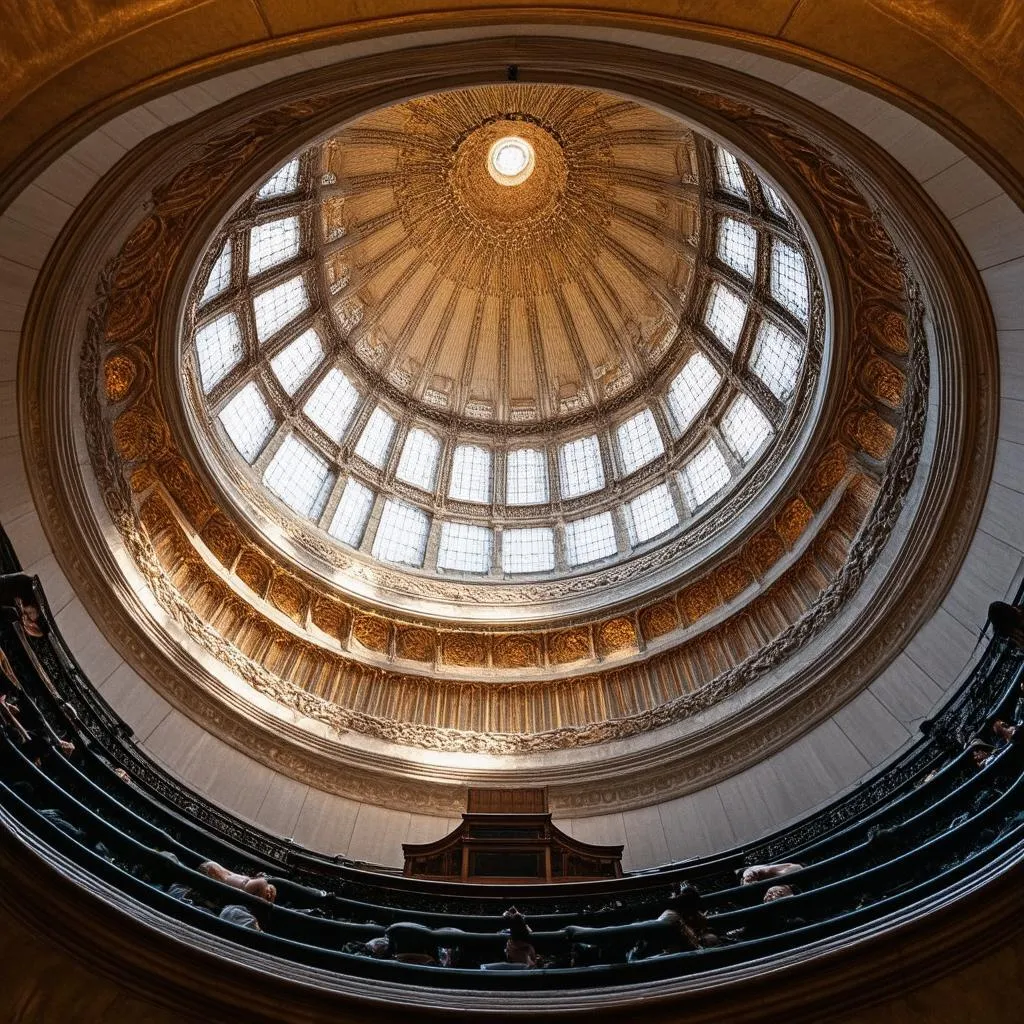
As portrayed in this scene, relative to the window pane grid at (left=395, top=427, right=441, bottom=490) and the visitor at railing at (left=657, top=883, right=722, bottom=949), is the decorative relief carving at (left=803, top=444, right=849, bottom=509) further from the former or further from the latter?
the window pane grid at (left=395, top=427, right=441, bottom=490)

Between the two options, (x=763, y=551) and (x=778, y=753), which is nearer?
(x=778, y=753)

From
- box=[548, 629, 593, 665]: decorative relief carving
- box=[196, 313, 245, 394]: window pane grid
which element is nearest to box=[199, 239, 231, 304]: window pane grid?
box=[196, 313, 245, 394]: window pane grid

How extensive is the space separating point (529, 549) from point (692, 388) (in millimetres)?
7426

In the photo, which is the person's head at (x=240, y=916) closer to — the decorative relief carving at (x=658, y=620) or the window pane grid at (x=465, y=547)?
the decorative relief carving at (x=658, y=620)

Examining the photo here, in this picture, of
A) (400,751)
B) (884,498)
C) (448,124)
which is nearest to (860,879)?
(884,498)

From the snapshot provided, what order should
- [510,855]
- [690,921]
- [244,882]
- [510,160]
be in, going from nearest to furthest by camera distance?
[690,921], [244,882], [510,855], [510,160]

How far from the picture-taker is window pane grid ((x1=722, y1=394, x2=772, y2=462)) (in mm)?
19891

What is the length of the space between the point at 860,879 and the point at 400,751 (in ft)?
40.7

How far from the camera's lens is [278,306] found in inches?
843

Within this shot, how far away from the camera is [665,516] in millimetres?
21938

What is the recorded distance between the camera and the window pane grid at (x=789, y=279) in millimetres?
17828

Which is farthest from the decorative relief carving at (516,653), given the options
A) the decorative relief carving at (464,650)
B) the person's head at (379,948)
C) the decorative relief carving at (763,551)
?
the person's head at (379,948)

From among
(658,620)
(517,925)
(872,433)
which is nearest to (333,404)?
(658,620)

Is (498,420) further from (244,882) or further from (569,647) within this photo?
(244,882)
